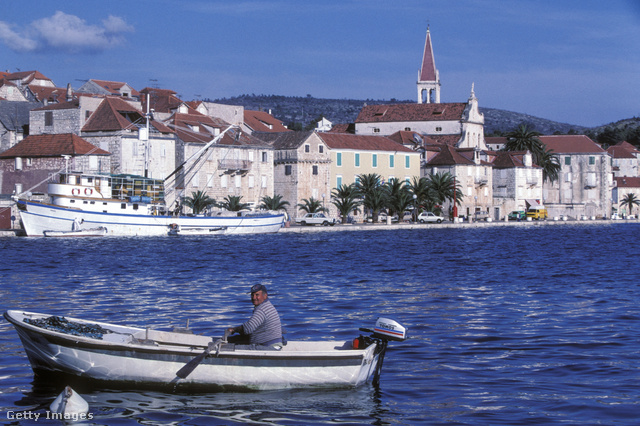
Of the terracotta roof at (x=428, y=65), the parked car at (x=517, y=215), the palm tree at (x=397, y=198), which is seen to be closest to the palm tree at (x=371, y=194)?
the palm tree at (x=397, y=198)

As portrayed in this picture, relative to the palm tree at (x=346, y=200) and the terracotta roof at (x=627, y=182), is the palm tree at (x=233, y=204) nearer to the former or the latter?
the palm tree at (x=346, y=200)

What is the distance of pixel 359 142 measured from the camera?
4060 inches

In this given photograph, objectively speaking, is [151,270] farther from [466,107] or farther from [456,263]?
[466,107]

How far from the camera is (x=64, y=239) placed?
64750 mm

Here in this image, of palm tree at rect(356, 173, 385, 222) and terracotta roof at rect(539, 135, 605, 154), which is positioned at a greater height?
terracotta roof at rect(539, 135, 605, 154)

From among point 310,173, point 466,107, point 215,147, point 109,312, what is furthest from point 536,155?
point 109,312

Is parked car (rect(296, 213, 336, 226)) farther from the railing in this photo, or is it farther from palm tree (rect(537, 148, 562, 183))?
palm tree (rect(537, 148, 562, 183))

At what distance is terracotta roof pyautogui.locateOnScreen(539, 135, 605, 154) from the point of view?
13840cm

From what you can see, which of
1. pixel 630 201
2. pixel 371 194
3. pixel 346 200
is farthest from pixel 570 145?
pixel 346 200

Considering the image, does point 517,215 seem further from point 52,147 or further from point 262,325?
point 262,325

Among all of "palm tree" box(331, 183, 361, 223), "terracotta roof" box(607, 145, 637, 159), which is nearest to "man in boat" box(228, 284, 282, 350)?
"palm tree" box(331, 183, 361, 223)

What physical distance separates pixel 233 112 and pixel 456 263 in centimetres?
6306

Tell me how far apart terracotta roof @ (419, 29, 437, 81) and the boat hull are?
8179cm

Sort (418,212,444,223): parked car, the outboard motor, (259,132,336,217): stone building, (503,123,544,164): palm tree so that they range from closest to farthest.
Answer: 1. the outboard motor
2. (259,132,336,217): stone building
3. (418,212,444,223): parked car
4. (503,123,544,164): palm tree
